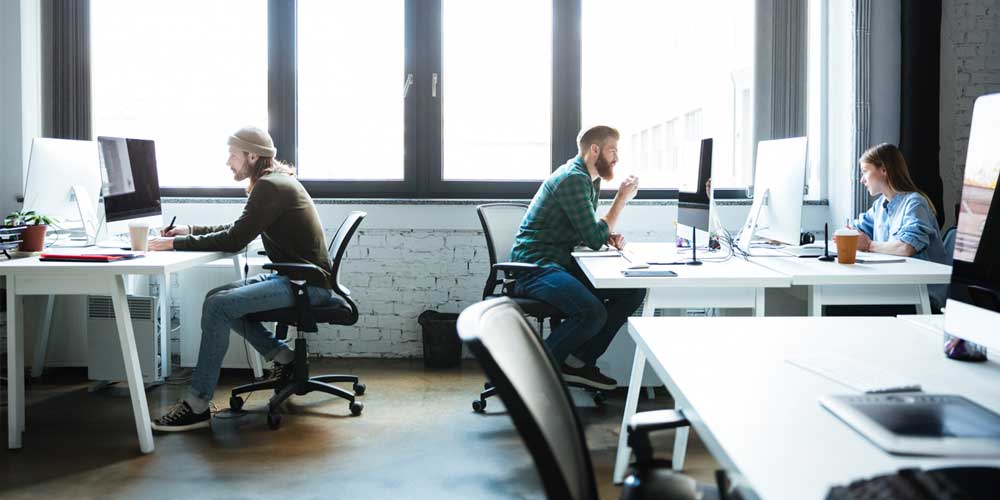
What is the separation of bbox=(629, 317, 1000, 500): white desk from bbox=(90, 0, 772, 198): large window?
324cm

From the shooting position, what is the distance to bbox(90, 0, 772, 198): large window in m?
5.17

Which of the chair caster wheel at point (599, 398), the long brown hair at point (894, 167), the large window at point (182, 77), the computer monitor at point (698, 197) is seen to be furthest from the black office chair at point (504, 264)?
the large window at point (182, 77)

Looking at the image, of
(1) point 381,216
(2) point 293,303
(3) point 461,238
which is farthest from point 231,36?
(2) point 293,303

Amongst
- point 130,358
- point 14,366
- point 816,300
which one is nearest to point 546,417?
point 816,300

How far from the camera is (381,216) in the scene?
200 inches

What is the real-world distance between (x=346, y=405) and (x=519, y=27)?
99.1 inches

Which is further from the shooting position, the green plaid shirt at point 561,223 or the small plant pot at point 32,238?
the green plaid shirt at point 561,223

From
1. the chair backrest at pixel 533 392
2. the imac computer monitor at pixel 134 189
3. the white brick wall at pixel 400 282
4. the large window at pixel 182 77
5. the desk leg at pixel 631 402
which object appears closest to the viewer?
the chair backrest at pixel 533 392

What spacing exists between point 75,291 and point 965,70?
15.0ft

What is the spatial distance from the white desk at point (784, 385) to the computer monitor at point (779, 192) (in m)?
1.31

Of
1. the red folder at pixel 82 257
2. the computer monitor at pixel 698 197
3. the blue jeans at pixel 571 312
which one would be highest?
the computer monitor at pixel 698 197

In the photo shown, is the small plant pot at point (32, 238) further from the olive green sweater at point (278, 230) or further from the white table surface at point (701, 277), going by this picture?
the white table surface at point (701, 277)

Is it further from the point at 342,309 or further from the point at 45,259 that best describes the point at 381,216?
the point at 45,259

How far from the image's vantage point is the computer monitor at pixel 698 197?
12.1 feet
